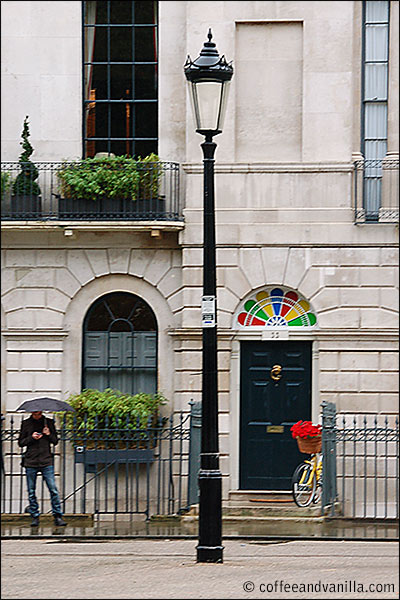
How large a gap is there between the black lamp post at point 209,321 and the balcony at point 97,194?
6.61 m

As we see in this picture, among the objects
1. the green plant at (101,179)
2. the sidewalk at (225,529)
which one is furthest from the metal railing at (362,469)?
the green plant at (101,179)

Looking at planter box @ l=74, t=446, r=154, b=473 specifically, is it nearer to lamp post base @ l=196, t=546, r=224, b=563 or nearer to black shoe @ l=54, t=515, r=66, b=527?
black shoe @ l=54, t=515, r=66, b=527

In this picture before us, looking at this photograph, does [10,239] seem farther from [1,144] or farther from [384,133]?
[384,133]

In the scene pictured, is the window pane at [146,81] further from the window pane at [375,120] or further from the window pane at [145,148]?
the window pane at [375,120]

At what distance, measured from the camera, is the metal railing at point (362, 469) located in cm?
1873

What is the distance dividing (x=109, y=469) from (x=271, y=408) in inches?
121

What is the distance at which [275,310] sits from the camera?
65.9 ft

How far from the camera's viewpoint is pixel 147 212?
781 inches

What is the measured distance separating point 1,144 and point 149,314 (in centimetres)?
408

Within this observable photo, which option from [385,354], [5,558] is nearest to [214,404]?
[5,558]

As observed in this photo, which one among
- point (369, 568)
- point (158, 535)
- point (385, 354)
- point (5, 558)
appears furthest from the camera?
point (385, 354)

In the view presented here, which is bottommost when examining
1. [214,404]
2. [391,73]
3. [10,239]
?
[214,404]

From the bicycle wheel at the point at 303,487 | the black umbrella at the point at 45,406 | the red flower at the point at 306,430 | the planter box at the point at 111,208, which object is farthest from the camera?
the planter box at the point at 111,208

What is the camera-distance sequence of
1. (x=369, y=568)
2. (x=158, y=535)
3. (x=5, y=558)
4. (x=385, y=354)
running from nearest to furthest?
(x=369, y=568), (x=5, y=558), (x=158, y=535), (x=385, y=354)
